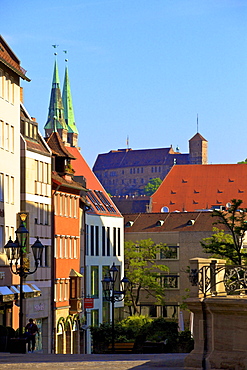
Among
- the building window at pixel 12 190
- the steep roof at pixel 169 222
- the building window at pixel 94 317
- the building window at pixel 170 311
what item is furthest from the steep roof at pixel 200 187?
the building window at pixel 12 190

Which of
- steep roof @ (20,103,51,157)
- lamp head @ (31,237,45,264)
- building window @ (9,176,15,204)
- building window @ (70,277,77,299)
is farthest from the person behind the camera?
building window @ (70,277,77,299)

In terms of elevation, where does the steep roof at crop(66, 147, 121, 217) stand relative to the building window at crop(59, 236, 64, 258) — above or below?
above

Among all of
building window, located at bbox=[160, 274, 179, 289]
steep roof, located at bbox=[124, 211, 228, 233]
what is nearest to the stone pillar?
building window, located at bbox=[160, 274, 179, 289]

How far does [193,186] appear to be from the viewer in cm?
16475

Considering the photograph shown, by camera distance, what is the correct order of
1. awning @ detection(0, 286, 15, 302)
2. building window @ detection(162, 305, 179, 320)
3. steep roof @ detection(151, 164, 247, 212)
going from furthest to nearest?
steep roof @ detection(151, 164, 247, 212), building window @ detection(162, 305, 179, 320), awning @ detection(0, 286, 15, 302)

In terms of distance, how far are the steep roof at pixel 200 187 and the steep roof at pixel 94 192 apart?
64.3 m

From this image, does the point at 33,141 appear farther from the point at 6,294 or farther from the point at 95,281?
the point at 95,281

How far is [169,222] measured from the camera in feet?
363

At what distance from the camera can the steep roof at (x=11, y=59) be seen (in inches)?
2010

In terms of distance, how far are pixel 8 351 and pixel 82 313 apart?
33.7 m

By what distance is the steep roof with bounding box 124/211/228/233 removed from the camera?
108 m

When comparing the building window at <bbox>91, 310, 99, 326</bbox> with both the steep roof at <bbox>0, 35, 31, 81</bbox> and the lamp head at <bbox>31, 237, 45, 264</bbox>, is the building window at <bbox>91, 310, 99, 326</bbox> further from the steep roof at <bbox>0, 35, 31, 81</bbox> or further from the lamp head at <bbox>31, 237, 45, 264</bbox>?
the lamp head at <bbox>31, 237, 45, 264</bbox>

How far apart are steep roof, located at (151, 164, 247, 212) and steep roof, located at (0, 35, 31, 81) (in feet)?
345

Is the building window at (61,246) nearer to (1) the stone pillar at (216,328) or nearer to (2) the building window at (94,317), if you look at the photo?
(2) the building window at (94,317)
